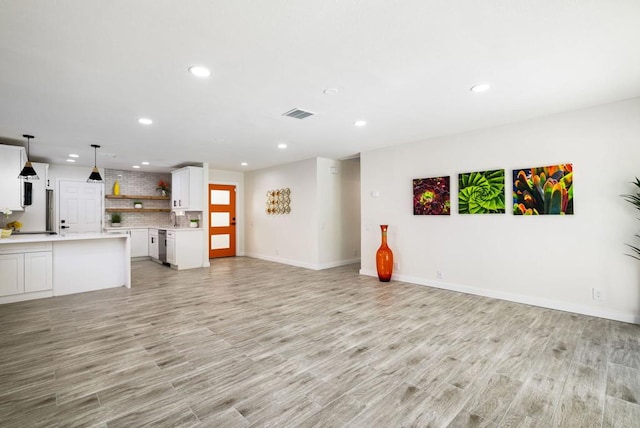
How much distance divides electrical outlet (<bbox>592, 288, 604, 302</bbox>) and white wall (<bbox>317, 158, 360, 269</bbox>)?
471cm

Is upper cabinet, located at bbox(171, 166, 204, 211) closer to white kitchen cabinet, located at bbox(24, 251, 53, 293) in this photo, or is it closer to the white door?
the white door

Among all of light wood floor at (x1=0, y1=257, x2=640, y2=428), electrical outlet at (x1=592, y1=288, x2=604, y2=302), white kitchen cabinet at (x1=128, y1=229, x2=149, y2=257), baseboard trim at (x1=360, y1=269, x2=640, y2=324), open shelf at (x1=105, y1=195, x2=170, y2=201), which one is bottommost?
light wood floor at (x1=0, y1=257, x2=640, y2=428)

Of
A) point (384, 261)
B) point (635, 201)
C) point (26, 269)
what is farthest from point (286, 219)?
point (635, 201)

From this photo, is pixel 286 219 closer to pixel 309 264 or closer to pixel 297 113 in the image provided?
pixel 309 264

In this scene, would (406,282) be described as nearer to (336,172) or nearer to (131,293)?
(336,172)

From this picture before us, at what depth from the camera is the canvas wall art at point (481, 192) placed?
451 centimetres

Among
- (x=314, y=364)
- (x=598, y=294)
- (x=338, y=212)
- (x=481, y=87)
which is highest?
(x=481, y=87)

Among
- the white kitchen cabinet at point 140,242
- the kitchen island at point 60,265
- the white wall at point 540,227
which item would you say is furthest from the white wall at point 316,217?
the kitchen island at point 60,265

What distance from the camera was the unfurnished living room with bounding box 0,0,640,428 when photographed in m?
2.05

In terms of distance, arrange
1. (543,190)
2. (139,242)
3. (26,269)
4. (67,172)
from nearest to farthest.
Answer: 1. (543,190)
2. (26,269)
3. (67,172)
4. (139,242)

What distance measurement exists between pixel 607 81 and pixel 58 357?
588 cm

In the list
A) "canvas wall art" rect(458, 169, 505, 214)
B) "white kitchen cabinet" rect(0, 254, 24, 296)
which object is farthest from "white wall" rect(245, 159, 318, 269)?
"white kitchen cabinet" rect(0, 254, 24, 296)

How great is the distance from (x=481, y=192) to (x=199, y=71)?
419 cm

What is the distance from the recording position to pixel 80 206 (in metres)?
7.97
